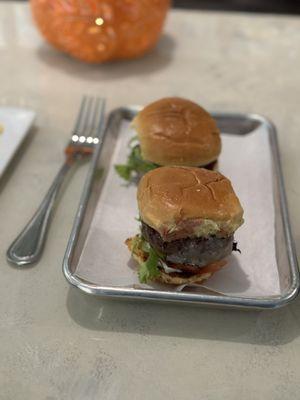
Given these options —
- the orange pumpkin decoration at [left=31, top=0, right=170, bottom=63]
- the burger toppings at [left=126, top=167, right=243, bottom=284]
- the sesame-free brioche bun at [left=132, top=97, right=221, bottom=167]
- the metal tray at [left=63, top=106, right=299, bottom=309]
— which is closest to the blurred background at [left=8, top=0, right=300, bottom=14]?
the orange pumpkin decoration at [left=31, top=0, right=170, bottom=63]

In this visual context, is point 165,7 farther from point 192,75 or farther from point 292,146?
point 292,146

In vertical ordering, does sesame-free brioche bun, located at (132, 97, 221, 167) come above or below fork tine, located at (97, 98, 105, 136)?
above

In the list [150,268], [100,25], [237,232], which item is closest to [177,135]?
[237,232]

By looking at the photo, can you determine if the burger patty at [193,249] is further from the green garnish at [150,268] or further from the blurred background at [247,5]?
the blurred background at [247,5]

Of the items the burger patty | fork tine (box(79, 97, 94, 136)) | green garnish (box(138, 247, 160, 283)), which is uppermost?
the burger patty

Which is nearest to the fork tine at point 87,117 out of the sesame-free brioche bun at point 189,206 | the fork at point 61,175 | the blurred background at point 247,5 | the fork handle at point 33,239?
the fork at point 61,175

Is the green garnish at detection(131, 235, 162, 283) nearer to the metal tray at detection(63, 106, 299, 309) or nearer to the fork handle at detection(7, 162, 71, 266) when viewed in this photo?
the metal tray at detection(63, 106, 299, 309)

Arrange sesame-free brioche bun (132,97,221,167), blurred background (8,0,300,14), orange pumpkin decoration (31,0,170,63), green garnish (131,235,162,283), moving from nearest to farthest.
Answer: green garnish (131,235,162,283)
sesame-free brioche bun (132,97,221,167)
orange pumpkin decoration (31,0,170,63)
blurred background (8,0,300,14)
